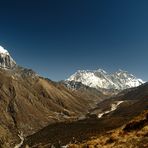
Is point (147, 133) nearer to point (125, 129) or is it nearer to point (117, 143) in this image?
point (117, 143)

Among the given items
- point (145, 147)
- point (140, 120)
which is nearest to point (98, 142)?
point (140, 120)

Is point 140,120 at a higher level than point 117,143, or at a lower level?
higher

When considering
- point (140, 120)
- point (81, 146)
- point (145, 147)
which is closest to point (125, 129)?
point (140, 120)

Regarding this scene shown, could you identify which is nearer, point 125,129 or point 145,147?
point 145,147

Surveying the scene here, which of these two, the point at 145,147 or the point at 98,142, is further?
the point at 98,142

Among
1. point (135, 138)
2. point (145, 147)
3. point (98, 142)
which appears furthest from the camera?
point (98, 142)

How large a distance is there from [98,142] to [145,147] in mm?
10254

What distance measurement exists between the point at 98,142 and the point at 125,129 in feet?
13.7

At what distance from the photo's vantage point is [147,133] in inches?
1448

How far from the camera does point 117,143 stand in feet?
123

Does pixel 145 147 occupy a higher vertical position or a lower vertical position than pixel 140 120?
lower

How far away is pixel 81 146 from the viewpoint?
43.2m

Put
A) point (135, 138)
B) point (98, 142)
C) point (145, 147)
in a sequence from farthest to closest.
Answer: point (98, 142), point (135, 138), point (145, 147)

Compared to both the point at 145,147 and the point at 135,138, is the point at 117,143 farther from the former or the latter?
the point at 145,147
